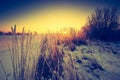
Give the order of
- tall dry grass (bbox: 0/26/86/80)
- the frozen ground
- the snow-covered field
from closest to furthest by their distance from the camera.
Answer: tall dry grass (bbox: 0/26/86/80)
the snow-covered field
the frozen ground

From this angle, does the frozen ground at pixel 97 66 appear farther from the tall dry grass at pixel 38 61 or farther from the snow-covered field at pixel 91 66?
the tall dry grass at pixel 38 61

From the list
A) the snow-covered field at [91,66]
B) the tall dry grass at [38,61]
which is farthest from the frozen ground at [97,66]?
the tall dry grass at [38,61]

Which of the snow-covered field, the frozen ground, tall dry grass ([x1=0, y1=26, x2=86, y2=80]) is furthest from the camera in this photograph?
the frozen ground

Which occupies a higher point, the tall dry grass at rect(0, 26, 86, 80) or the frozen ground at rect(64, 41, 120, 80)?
the tall dry grass at rect(0, 26, 86, 80)

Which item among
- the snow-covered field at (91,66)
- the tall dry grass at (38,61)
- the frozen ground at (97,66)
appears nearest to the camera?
the tall dry grass at (38,61)

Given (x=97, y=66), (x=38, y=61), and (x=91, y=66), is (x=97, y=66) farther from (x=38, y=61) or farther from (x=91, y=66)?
(x=38, y=61)

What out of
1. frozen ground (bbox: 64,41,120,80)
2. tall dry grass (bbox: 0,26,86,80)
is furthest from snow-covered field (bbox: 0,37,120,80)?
tall dry grass (bbox: 0,26,86,80)

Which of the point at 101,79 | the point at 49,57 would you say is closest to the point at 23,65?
the point at 49,57

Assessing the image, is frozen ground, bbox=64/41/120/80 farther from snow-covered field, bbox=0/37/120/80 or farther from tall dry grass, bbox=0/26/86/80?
tall dry grass, bbox=0/26/86/80

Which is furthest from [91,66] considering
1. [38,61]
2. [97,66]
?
[38,61]

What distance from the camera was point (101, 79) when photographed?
226cm

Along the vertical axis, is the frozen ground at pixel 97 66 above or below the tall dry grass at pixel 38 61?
below

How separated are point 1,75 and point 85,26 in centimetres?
1467

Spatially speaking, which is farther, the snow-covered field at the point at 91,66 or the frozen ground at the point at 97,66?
the frozen ground at the point at 97,66
